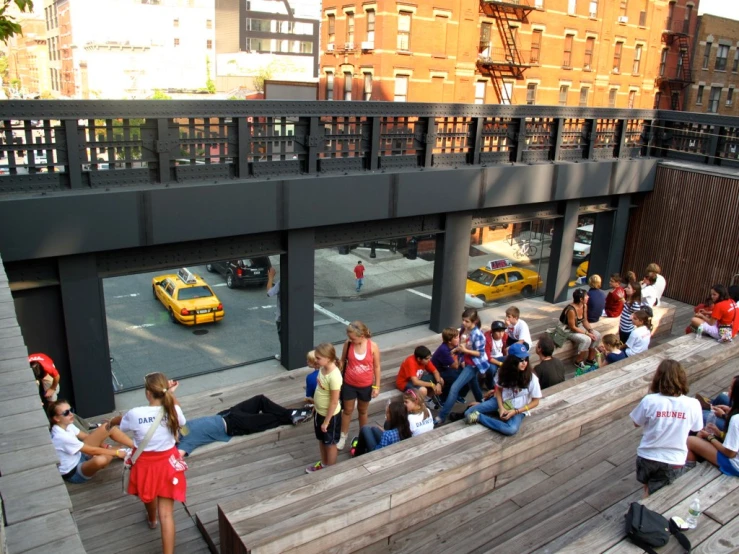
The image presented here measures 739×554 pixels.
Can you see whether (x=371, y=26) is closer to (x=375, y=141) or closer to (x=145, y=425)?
(x=375, y=141)

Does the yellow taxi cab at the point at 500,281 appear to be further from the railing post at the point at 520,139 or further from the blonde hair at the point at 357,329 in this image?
the blonde hair at the point at 357,329

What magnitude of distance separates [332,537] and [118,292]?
5.75 metres

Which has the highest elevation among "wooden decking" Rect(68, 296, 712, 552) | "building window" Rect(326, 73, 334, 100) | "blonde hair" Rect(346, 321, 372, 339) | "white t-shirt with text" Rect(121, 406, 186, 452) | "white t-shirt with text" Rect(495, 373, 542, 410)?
"building window" Rect(326, 73, 334, 100)

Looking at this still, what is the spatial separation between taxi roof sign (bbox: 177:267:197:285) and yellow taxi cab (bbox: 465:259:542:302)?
6.32 meters

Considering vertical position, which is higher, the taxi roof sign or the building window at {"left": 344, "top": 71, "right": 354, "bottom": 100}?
the building window at {"left": 344, "top": 71, "right": 354, "bottom": 100}

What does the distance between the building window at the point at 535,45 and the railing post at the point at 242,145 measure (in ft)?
106

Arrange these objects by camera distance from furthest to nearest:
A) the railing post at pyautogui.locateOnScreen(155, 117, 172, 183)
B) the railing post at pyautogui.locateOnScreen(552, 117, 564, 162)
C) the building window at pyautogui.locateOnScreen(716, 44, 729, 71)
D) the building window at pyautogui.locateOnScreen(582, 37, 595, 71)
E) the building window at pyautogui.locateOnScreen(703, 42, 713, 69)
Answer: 1. the building window at pyautogui.locateOnScreen(716, 44, 729, 71)
2. the building window at pyautogui.locateOnScreen(703, 42, 713, 69)
3. the building window at pyautogui.locateOnScreen(582, 37, 595, 71)
4. the railing post at pyautogui.locateOnScreen(552, 117, 564, 162)
5. the railing post at pyautogui.locateOnScreen(155, 117, 172, 183)

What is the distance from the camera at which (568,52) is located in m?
40.0

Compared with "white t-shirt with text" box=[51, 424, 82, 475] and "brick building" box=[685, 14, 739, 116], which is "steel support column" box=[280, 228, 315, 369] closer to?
"white t-shirt with text" box=[51, 424, 82, 475]

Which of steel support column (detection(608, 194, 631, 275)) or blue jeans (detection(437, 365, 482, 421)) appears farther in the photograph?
steel support column (detection(608, 194, 631, 275))

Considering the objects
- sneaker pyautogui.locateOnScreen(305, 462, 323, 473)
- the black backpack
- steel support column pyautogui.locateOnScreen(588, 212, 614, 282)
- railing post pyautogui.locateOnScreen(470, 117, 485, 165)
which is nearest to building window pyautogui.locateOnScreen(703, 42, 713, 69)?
steel support column pyautogui.locateOnScreen(588, 212, 614, 282)

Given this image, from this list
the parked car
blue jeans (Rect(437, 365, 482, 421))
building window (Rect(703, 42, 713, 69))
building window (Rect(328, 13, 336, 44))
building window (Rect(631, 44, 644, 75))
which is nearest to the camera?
blue jeans (Rect(437, 365, 482, 421))

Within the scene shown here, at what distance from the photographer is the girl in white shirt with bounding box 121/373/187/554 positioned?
5.33 metres

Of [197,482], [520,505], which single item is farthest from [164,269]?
[520,505]
